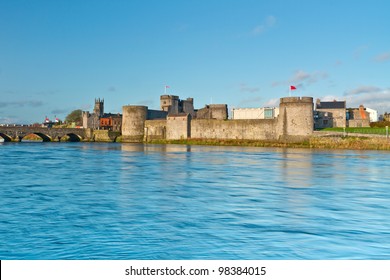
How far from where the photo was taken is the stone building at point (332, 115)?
5128cm

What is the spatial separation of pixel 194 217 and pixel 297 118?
37994 mm

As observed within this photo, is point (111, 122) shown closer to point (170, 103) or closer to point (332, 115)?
point (170, 103)

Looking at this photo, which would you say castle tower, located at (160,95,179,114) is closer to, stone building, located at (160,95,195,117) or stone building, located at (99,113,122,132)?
stone building, located at (160,95,195,117)

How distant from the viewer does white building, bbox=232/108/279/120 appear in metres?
55.8

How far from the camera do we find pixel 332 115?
5219 centimetres

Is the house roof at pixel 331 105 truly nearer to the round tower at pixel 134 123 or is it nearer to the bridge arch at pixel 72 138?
the round tower at pixel 134 123

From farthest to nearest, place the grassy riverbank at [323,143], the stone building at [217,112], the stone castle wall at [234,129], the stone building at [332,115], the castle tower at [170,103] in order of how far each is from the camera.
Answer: the castle tower at [170,103] < the stone building at [217,112] < the stone building at [332,115] < the stone castle wall at [234,129] < the grassy riverbank at [323,143]

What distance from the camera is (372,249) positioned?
21.9 ft

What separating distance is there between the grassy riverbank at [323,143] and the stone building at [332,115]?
8.21 meters

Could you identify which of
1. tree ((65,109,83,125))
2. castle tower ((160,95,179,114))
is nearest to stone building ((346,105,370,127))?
castle tower ((160,95,179,114))

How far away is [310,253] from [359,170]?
13506 mm

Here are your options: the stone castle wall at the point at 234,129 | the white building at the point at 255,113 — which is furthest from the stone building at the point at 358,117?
the stone castle wall at the point at 234,129

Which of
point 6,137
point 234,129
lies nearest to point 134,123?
point 234,129

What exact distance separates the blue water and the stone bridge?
47.5 m
